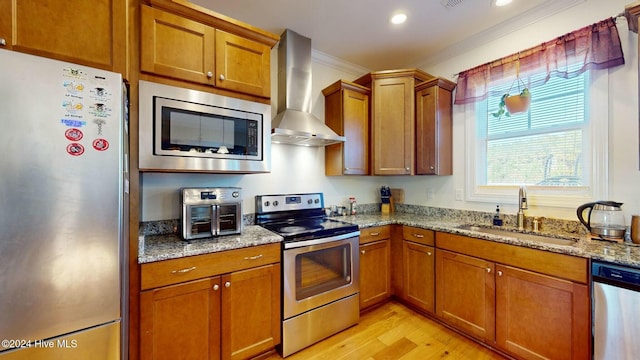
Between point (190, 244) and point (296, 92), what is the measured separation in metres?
1.69

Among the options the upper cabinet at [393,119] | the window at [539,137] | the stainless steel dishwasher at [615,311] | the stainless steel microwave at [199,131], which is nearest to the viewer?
the stainless steel dishwasher at [615,311]

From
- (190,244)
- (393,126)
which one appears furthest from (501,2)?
(190,244)

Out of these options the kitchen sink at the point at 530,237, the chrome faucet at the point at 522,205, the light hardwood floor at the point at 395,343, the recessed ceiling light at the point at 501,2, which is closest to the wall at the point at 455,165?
the chrome faucet at the point at 522,205

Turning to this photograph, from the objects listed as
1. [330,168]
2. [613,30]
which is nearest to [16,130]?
[330,168]

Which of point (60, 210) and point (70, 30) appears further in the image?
point (70, 30)

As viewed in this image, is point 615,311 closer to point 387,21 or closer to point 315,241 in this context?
point 315,241

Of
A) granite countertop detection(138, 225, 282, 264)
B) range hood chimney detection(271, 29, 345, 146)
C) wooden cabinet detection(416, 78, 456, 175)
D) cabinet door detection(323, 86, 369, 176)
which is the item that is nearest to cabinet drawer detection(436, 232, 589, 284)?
wooden cabinet detection(416, 78, 456, 175)

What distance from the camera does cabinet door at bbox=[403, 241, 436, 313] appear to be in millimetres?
2258

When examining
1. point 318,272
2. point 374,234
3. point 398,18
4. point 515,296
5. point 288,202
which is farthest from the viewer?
point 288,202

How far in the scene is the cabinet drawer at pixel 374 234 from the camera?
92.6 inches

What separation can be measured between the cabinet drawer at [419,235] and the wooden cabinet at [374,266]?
0.59ft

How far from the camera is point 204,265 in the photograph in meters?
1.52

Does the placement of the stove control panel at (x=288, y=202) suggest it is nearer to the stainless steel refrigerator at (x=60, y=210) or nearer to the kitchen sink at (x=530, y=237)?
the stainless steel refrigerator at (x=60, y=210)

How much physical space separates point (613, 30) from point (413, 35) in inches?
55.5
